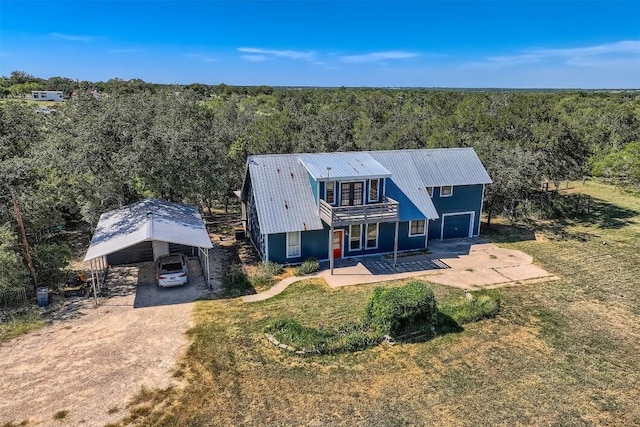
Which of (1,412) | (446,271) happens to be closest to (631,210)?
(446,271)

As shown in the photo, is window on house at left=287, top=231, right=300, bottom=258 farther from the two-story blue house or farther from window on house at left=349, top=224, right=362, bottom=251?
window on house at left=349, top=224, right=362, bottom=251

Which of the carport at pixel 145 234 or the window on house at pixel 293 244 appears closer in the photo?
the carport at pixel 145 234

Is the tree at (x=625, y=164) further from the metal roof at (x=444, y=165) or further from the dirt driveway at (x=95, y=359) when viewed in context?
the dirt driveway at (x=95, y=359)

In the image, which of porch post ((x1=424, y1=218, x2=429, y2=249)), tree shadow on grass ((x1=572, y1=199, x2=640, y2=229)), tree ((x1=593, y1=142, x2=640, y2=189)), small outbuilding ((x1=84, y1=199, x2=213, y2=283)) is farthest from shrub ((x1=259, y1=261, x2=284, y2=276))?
tree ((x1=593, y1=142, x2=640, y2=189))

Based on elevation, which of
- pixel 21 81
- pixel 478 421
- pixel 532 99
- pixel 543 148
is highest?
pixel 21 81

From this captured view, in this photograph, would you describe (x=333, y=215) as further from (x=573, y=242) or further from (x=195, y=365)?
(x=573, y=242)

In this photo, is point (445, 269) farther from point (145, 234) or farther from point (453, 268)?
point (145, 234)

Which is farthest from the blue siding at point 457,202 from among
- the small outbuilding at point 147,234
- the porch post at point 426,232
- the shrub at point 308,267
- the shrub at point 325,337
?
the small outbuilding at point 147,234
